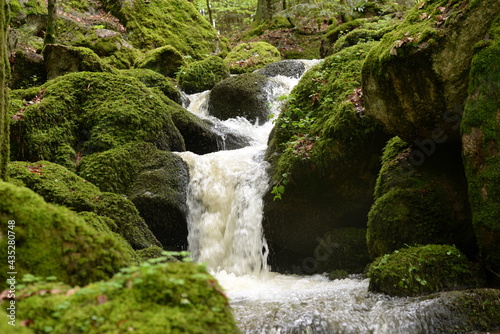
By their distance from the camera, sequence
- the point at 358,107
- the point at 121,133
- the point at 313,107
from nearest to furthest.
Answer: the point at 358,107, the point at 313,107, the point at 121,133

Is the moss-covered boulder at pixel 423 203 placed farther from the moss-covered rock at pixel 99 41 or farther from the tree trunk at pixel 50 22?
the moss-covered rock at pixel 99 41

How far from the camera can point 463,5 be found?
4898 millimetres

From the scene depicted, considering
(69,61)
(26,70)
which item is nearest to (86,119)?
(69,61)

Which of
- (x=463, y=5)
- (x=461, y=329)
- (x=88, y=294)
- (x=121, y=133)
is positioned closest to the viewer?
(x=88, y=294)

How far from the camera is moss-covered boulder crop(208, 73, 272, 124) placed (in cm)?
1237

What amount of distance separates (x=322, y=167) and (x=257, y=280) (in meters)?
2.19

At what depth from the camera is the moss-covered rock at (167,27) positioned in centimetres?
1905

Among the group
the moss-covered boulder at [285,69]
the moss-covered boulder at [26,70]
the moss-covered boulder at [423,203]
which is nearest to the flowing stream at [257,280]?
the moss-covered boulder at [423,203]

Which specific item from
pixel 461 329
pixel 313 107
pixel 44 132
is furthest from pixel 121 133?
pixel 461 329

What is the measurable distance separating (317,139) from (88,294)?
18.0 ft

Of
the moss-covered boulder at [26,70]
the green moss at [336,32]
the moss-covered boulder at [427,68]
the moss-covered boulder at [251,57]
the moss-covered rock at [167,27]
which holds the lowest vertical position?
the moss-covered boulder at [427,68]

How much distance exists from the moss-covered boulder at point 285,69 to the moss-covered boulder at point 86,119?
6006mm

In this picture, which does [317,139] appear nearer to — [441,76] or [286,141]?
[286,141]

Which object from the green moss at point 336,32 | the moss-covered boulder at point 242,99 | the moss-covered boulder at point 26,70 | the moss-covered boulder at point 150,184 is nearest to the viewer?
the moss-covered boulder at point 150,184
